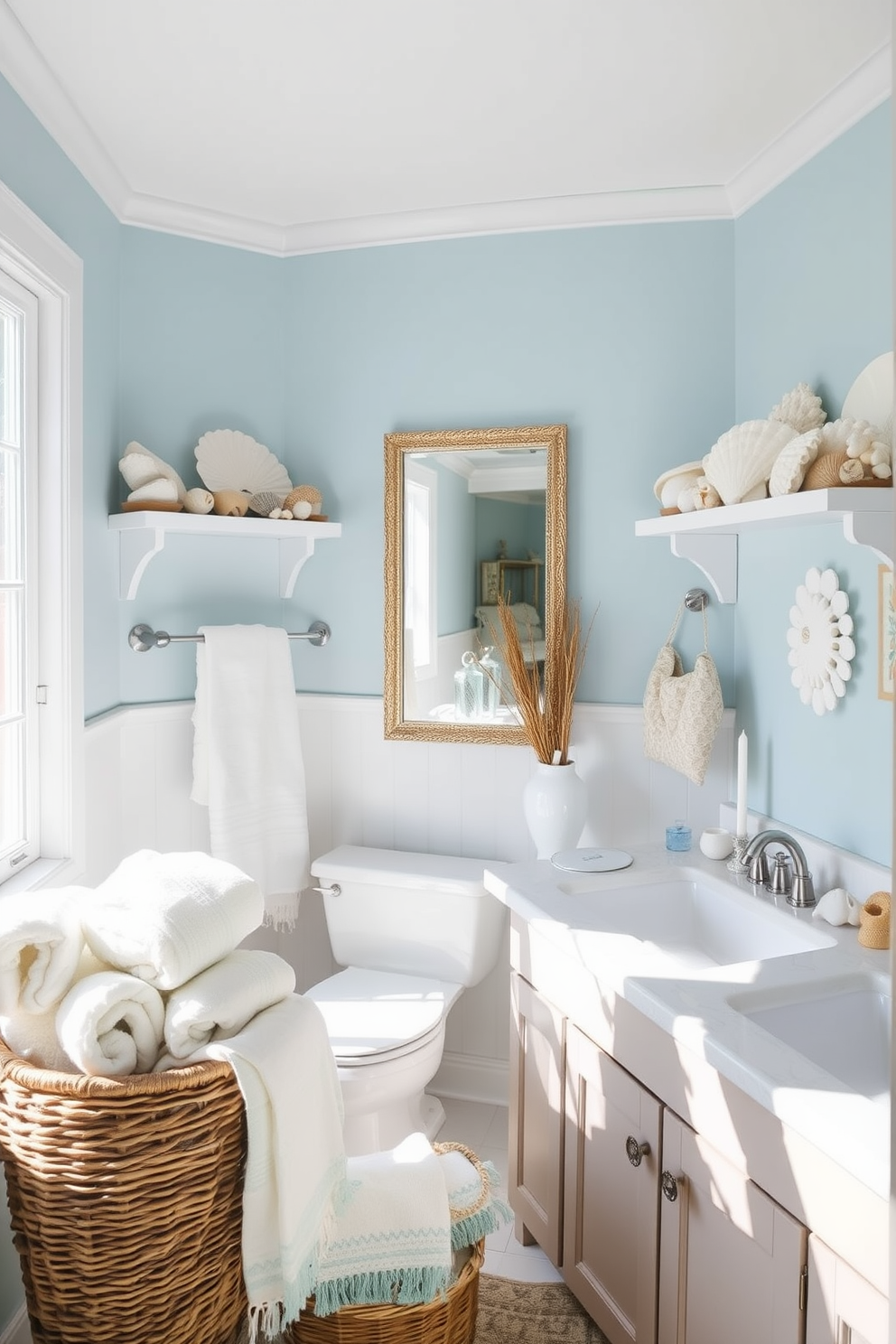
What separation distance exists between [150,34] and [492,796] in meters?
1.85

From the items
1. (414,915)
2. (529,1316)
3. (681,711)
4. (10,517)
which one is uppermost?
(10,517)

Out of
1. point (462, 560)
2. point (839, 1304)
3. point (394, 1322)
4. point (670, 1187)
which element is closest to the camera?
point (839, 1304)

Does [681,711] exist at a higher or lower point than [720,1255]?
higher

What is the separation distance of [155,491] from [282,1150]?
153 centimetres

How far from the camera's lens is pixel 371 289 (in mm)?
2650

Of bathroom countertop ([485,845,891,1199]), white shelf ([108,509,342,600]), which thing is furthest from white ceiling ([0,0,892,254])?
bathroom countertop ([485,845,891,1199])

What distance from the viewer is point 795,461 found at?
1.70 metres

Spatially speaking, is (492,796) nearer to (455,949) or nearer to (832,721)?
(455,949)

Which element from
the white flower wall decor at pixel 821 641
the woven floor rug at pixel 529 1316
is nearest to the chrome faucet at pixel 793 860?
the white flower wall decor at pixel 821 641

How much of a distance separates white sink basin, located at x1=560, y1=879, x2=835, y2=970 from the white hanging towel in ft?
3.00

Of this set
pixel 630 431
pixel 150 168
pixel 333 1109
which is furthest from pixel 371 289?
pixel 333 1109

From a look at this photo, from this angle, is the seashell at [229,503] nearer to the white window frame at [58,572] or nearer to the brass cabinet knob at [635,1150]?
the white window frame at [58,572]

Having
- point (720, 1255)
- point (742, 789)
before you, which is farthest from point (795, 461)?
point (720, 1255)

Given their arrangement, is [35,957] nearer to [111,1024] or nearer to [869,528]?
[111,1024]
